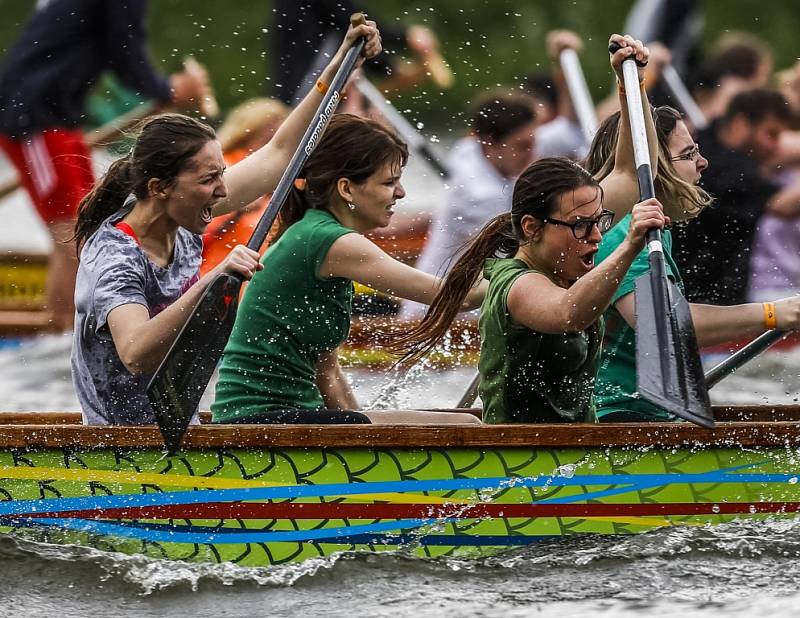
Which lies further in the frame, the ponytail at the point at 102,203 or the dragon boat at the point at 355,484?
the ponytail at the point at 102,203

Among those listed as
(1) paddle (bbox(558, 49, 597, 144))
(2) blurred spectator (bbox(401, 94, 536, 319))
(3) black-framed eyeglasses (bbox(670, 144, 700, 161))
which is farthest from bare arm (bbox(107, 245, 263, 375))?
(1) paddle (bbox(558, 49, 597, 144))

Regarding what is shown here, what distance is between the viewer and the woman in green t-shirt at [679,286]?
4371 mm

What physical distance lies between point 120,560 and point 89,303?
71cm

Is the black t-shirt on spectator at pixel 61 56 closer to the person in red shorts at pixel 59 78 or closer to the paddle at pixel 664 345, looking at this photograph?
the person in red shorts at pixel 59 78

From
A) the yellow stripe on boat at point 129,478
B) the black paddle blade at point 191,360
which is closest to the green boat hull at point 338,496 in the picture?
the yellow stripe on boat at point 129,478

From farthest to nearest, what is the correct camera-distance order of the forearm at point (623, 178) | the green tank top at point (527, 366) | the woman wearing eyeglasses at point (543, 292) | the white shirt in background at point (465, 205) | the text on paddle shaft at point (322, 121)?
the white shirt in background at point (465, 205) → the forearm at point (623, 178) → the text on paddle shaft at point (322, 121) → the green tank top at point (527, 366) → the woman wearing eyeglasses at point (543, 292)

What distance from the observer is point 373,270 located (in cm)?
443

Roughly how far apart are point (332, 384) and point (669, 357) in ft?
3.72

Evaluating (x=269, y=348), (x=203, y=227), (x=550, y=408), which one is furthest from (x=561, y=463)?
(x=203, y=227)

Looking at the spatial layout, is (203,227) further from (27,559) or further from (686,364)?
(686,364)

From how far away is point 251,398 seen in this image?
449cm

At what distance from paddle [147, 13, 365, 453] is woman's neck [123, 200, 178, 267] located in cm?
27

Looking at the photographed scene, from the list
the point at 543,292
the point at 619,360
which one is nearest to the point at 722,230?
the point at 619,360

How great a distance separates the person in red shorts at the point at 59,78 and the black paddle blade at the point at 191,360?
173 inches
